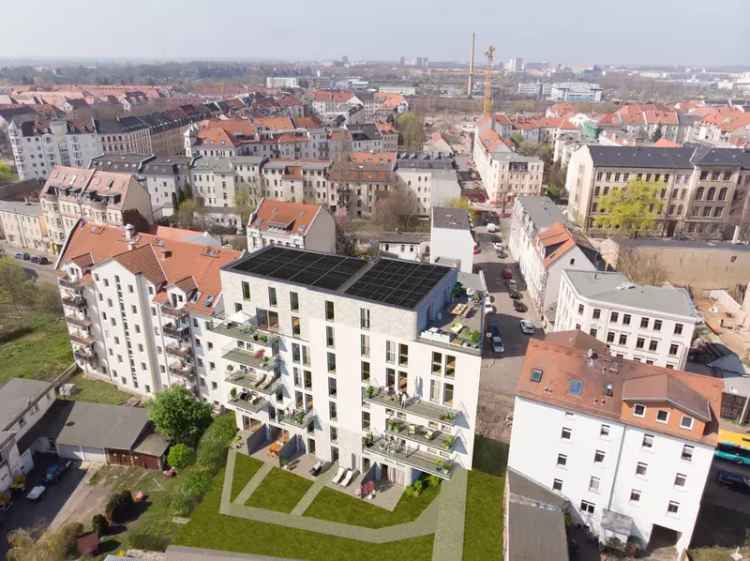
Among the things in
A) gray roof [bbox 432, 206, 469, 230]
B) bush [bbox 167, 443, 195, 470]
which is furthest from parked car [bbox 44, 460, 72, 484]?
gray roof [bbox 432, 206, 469, 230]

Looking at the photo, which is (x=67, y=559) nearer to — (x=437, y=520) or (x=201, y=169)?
(x=437, y=520)

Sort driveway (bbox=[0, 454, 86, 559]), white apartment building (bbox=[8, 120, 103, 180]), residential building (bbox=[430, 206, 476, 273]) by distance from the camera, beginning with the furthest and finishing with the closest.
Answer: white apartment building (bbox=[8, 120, 103, 180])
residential building (bbox=[430, 206, 476, 273])
driveway (bbox=[0, 454, 86, 559])

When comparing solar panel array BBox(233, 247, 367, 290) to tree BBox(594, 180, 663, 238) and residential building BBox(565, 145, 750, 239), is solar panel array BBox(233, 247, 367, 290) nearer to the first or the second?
tree BBox(594, 180, 663, 238)

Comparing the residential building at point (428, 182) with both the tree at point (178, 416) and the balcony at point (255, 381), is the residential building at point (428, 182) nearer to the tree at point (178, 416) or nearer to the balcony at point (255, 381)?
the balcony at point (255, 381)

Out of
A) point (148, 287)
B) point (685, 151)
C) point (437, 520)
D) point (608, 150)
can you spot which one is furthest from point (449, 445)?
point (685, 151)

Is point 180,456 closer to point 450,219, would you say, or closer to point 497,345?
point 497,345
